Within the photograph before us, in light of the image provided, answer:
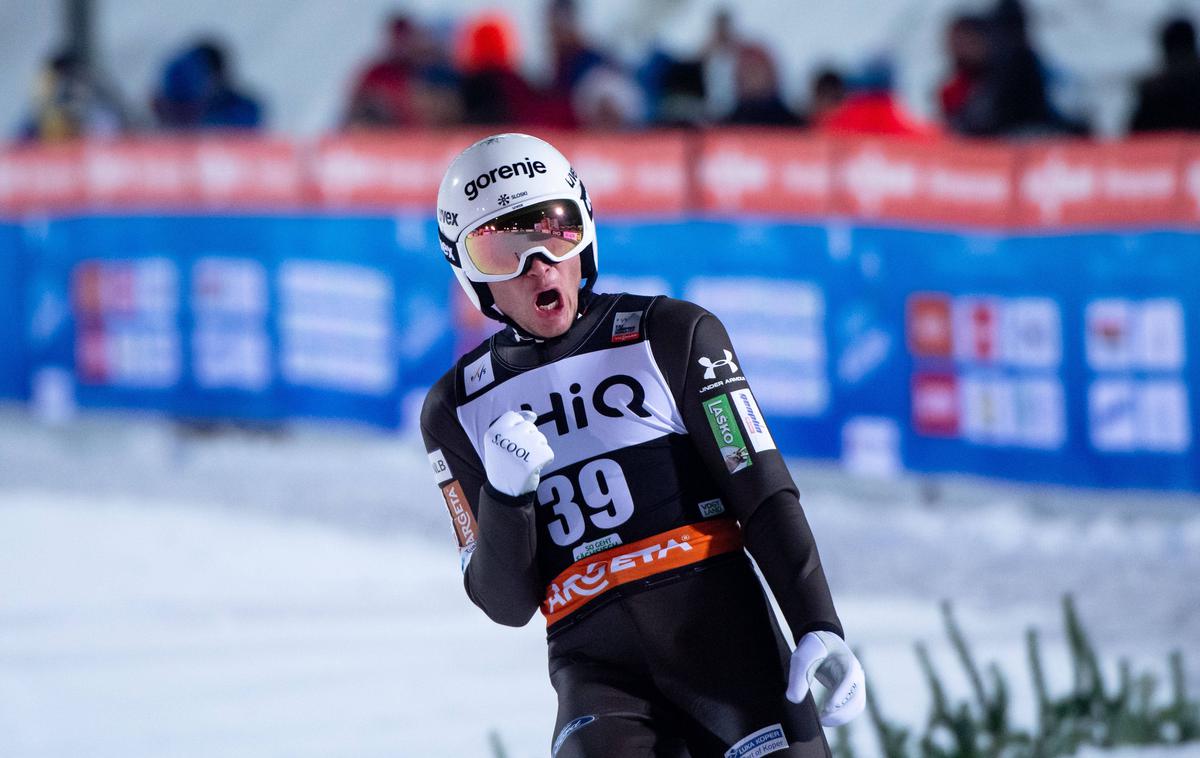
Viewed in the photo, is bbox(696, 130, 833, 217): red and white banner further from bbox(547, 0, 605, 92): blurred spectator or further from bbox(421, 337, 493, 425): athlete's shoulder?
bbox(421, 337, 493, 425): athlete's shoulder

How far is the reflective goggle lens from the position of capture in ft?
11.7

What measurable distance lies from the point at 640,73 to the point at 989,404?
16.2 ft

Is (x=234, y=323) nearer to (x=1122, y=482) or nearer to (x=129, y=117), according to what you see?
(x=129, y=117)

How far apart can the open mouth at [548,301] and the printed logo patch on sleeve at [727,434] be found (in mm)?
376

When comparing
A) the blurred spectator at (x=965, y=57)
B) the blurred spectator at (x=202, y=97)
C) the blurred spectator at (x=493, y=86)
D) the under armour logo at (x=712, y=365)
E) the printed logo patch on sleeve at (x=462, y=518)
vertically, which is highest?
the blurred spectator at (x=202, y=97)

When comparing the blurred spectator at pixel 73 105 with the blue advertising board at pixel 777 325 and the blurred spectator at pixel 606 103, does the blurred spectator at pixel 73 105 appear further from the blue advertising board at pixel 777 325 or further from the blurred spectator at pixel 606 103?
the blurred spectator at pixel 606 103

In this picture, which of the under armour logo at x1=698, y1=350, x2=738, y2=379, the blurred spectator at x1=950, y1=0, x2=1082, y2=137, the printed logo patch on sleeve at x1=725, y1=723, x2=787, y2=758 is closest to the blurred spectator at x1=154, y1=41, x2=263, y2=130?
the blurred spectator at x1=950, y1=0, x2=1082, y2=137

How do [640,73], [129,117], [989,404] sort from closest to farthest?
[989,404]
[640,73]
[129,117]

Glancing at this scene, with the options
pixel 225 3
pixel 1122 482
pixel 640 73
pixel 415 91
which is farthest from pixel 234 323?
pixel 225 3

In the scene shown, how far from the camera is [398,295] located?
11484 mm

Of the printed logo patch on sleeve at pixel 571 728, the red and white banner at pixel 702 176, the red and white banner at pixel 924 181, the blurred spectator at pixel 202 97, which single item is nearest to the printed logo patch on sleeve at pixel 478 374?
the printed logo patch on sleeve at pixel 571 728

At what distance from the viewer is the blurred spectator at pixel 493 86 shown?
11.9m

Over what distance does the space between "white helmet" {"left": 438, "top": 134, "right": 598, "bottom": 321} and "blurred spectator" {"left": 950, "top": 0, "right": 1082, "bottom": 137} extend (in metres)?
6.56

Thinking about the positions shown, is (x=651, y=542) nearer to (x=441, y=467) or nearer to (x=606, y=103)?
(x=441, y=467)
